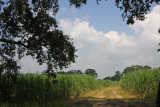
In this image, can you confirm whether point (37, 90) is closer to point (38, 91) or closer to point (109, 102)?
point (38, 91)

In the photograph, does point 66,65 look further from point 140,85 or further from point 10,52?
point 140,85

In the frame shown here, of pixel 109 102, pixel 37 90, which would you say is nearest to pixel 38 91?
pixel 37 90

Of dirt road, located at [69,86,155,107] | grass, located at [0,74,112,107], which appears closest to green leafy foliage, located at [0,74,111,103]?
grass, located at [0,74,112,107]

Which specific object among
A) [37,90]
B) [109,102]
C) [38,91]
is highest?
[37,90]

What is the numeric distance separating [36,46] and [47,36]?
1175 millimetres

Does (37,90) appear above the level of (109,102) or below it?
above

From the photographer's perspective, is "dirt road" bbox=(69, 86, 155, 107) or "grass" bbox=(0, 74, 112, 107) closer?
"dirt road" bbox=(69, 86, 155, 107)

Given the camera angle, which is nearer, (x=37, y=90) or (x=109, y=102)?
(x=109, y=102)

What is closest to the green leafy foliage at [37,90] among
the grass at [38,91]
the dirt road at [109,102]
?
the grass at [38,91]

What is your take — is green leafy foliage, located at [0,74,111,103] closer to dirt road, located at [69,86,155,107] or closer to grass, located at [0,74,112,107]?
grass, located at [0,74,112,107]

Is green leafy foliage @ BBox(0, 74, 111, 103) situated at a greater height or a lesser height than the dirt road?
greater

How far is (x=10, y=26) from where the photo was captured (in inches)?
456

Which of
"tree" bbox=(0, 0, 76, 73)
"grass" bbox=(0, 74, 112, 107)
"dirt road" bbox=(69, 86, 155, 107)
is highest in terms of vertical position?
"tree" bbox=(0, 0, 76, 73)

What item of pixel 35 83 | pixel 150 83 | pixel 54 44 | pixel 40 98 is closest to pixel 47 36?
pixel 54 44
